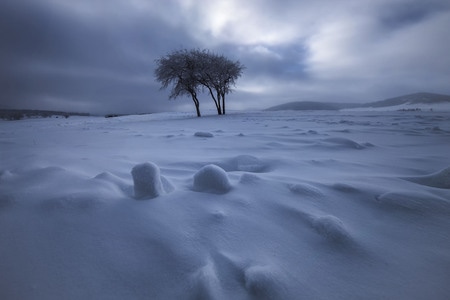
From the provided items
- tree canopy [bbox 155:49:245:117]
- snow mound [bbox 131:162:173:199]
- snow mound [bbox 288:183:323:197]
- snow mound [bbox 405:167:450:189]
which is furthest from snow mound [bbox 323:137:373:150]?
tree canopy [bbox 155:49:245:117]

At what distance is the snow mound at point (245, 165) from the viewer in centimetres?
179

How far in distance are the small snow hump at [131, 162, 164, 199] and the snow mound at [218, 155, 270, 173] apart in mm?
788

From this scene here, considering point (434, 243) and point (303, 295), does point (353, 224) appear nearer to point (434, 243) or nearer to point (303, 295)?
point (434, 243)

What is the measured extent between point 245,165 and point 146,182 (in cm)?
94

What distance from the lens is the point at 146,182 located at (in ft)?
3.59

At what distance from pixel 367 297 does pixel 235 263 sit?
15.8 inches

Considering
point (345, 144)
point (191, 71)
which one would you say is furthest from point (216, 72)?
point (345, 144)

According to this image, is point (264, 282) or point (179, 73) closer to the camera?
point (264, 282)

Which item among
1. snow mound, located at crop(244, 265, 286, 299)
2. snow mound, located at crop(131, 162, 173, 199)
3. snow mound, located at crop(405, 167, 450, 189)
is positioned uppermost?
snow mound, located at crop(131, 162, 173, 199)

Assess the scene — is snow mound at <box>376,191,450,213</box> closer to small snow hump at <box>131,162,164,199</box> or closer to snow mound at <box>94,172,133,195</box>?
small snow hump at <box>131,162,164,199</box>

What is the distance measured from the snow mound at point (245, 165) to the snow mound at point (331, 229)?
881mm

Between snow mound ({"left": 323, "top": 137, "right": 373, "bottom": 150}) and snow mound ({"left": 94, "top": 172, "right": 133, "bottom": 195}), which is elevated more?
snow mound ({"left": 94, "top": 172, "right": 133, "bottom": 195})

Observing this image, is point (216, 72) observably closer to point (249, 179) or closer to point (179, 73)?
point (179, 73)

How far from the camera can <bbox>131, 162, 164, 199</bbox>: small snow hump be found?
109cm
